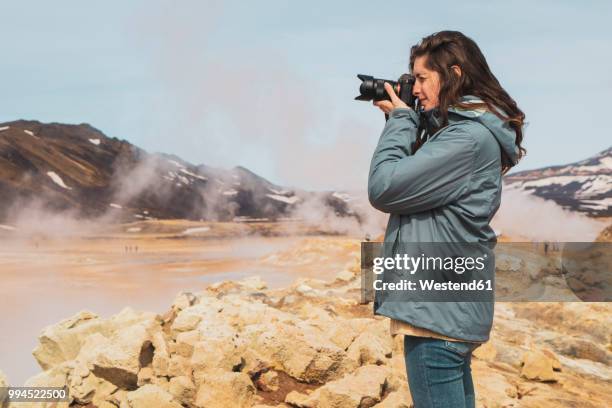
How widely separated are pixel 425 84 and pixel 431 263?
0.56m

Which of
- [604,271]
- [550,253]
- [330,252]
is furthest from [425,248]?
[330,252]

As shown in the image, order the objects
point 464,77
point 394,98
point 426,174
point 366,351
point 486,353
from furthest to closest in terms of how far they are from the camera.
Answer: point 486,353 < point 366,351 < point 394,98 < point 464,77 < point 426,174

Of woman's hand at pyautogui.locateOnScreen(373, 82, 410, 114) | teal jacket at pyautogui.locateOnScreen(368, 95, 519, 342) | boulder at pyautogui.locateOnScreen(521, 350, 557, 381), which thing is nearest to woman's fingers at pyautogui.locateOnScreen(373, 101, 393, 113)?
woman's hand at pyautogui.locateOnScreen(373, 82, 410, 114)

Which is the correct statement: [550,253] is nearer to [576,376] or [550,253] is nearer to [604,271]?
[604,271]

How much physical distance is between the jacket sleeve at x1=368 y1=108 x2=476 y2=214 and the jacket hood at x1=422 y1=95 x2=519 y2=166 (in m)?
0.06

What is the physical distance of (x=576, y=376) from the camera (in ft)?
19.9

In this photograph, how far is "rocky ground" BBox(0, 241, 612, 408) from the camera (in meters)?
4.22

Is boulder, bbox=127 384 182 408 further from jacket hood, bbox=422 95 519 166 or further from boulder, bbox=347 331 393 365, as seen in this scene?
jacket hood, bbox=422 95 519 166

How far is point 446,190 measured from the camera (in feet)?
5.96

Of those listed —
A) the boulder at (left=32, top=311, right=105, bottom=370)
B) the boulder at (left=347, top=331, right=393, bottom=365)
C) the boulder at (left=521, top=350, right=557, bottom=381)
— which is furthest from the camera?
the boulder at (left=32, top=311, right=105, bottom=370)

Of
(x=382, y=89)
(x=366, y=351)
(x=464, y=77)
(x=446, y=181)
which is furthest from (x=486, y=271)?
(x=366, y=351)

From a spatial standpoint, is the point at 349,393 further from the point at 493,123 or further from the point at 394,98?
the point at 493,123

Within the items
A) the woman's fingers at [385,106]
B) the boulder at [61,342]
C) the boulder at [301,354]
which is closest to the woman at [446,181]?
the woman's fingers at [385,106]

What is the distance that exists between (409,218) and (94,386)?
383 cm
